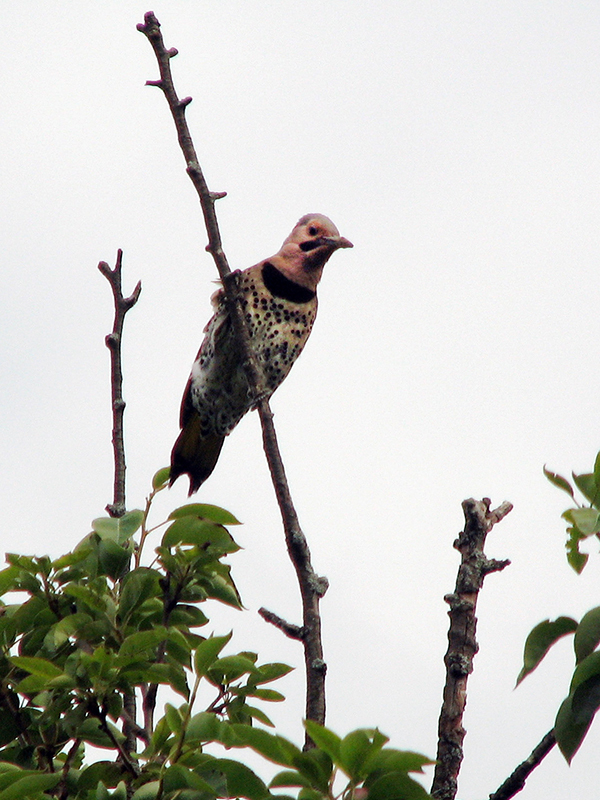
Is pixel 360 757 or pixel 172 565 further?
pixel 172 565

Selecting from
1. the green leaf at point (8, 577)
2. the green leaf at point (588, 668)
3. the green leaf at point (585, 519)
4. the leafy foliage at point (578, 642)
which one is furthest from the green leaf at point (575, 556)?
the green leaf at point (8, 577)

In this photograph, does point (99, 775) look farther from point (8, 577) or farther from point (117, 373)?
point (117, 373)

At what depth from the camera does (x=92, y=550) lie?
2.15 meters

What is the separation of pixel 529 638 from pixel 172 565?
2.52ft

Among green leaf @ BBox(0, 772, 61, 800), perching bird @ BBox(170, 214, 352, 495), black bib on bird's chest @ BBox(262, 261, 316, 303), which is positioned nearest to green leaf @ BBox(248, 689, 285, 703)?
green leaf @ BBox(0, 772, 61, 800)

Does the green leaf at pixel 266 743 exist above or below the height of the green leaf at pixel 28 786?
above

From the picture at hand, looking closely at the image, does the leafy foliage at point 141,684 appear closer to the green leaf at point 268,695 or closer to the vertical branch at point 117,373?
the green leaf at point 268,695

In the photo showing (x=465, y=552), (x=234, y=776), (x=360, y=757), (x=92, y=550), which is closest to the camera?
(x=360, y=757)

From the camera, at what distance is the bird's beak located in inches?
230

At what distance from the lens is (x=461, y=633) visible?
2432mm

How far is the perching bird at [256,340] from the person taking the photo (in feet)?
19.4

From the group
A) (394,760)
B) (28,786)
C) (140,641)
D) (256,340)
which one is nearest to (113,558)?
(140,641)

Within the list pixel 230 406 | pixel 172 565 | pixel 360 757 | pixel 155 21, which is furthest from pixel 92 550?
pixel 230 406

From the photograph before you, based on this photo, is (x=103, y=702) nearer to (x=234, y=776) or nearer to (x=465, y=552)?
(x=234, y=776)
